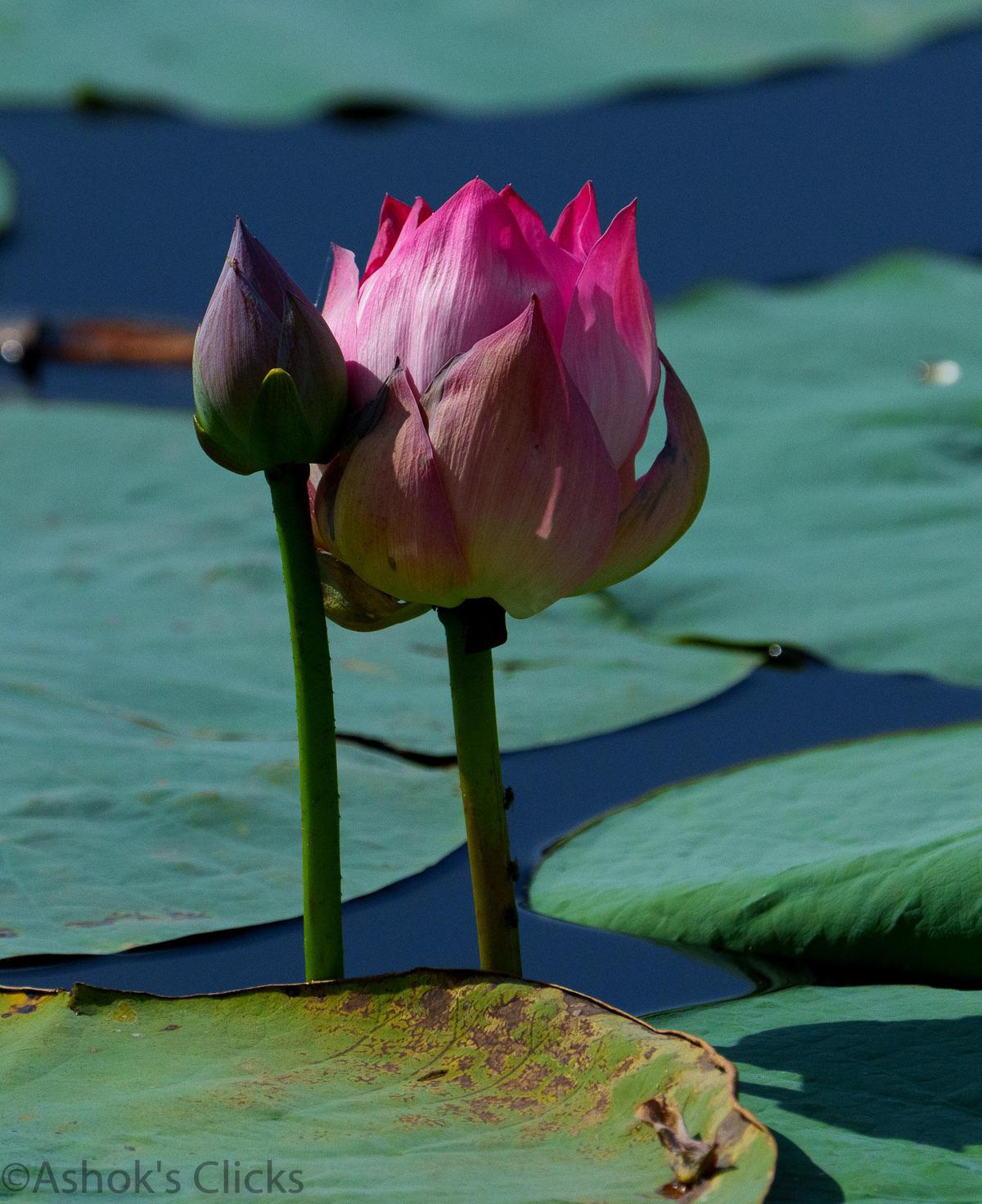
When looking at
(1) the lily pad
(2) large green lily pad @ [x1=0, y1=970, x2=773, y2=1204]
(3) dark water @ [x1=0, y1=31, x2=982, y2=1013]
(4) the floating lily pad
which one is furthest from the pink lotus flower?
(4) the floating lily pad

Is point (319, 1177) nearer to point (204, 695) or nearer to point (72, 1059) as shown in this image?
point (72, 1059)

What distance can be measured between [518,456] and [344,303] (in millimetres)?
123

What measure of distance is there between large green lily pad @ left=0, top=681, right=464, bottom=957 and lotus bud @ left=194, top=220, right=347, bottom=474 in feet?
1.30

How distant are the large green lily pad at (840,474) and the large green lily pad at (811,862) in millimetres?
240

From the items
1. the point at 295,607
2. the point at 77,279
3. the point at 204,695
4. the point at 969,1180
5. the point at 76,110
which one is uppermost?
the point at 76,110

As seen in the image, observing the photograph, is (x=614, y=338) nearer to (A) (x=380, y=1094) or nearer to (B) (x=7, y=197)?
(A) (x=380, y=1094)

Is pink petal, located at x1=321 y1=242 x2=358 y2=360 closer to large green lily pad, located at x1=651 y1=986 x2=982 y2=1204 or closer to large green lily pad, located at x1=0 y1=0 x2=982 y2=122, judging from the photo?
large green lily pad, located at x1=651 y1=986 x2=982 y2=1204

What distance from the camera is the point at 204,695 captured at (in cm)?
127

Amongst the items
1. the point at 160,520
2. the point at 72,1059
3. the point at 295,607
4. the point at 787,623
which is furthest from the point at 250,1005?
the point at 160,520

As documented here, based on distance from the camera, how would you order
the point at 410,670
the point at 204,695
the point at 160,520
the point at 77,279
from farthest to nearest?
the point at 77,279 → the point at 160,520 → the point at 410,670 → the point at 204,695

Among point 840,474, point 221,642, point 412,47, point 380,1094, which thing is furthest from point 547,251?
point 412,47

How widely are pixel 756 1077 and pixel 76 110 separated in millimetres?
3310

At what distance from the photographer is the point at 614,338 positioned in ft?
2.05

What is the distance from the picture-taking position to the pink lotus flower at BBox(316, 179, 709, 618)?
589 mm
